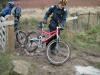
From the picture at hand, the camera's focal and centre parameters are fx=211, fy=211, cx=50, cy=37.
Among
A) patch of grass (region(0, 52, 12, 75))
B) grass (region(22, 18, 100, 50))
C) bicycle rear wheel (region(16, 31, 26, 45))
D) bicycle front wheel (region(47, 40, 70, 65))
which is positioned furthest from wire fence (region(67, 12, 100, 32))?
patch of grass (region(0, 52, 12, 75))

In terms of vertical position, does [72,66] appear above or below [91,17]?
below

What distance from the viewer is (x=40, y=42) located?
621 cm

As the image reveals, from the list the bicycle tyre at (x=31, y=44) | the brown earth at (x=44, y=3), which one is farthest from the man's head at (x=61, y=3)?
the brown earth at (x=44, y=3)

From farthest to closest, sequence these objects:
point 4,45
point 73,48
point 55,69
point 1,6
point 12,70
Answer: point 1,6 → point 73,48 → point 4,45 → point 55,69 → point 12,70

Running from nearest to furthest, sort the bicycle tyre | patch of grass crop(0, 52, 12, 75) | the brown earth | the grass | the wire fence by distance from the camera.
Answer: patch of grass crop(0, 52, 12, 75)
the bicycle tyre
the grass
the wire fence
the brown earth

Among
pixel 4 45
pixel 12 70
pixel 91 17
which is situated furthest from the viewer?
pixel 91 17

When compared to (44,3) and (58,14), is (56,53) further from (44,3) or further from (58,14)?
(44,3)

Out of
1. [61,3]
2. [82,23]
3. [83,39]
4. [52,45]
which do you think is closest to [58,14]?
[61,3]

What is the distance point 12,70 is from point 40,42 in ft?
5.81

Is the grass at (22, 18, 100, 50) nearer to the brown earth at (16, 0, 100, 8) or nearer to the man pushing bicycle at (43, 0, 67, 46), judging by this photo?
the man pushing bicycle at (43, 0, 67, 46)

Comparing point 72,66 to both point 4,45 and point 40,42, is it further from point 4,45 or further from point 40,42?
point 4,45

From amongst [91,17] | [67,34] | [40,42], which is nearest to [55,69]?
[40,42]

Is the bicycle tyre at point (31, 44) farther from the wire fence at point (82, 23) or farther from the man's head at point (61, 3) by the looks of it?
the wire fence at point (82, 23)

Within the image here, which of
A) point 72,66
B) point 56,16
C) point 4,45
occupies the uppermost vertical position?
point 56,16
